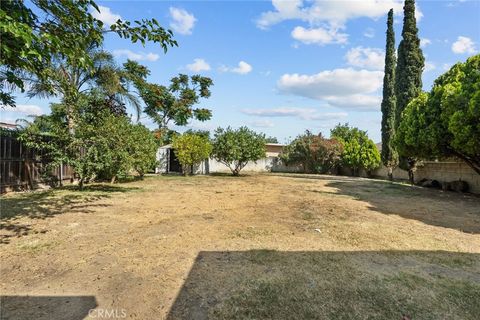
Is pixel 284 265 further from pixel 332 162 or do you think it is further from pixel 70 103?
pixel 332 162

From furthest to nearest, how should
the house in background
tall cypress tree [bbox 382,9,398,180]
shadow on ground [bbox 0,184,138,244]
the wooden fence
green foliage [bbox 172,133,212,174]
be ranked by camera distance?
the house in background
green foliage [bbox 172,133,212,174]
tall cypress tree [bbox 382,9,398,180]
the wooden fence
shadow on ground [bbox 0,184,138,244]

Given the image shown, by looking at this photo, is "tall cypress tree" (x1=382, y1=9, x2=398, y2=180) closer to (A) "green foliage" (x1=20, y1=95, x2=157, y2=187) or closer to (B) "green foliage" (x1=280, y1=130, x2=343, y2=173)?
(B) "green foliage" (x1=280, y1=130, x2=343, y2=173)

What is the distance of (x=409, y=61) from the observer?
1563 centimetres

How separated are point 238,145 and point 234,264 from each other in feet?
52.1

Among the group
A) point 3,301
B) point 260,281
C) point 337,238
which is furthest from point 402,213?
point 3,301

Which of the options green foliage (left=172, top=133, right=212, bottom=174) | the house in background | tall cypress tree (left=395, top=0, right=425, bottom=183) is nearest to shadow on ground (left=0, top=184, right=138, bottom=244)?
green foliage (left=172, top=133, right=212, bottom=174)

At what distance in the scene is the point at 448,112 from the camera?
10477 mm

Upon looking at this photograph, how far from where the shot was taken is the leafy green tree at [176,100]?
26.4m

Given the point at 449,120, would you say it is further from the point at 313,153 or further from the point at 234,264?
the point at 313,153

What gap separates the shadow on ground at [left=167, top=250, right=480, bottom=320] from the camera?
2.70 meters

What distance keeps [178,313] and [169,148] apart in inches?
787

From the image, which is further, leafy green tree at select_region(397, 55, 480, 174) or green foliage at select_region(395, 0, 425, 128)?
green foliage at select_region(395, 0, 425, 128)

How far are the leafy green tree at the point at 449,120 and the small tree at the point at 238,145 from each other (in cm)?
875

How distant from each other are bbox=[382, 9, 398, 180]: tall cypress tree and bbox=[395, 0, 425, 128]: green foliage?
8.49 ft
